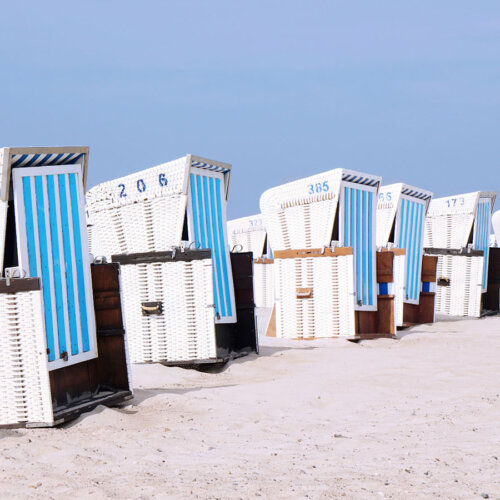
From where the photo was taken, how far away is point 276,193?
1221cm

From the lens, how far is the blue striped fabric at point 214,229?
9133 mm

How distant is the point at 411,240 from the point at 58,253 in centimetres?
982

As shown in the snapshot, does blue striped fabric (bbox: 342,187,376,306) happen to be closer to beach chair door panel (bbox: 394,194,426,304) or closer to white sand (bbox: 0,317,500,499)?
beach chair door panel (bbox: 394,194,426,304)

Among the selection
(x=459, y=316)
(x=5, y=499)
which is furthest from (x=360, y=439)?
(x=459, y=316)

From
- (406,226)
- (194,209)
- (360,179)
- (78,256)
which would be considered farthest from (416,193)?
(78,256)

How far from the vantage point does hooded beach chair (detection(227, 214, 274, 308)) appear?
19828 mm

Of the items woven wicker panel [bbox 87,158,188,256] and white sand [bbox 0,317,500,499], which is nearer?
white sand [bbox 0,317,500,499]

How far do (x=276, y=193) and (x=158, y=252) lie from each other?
3953mm

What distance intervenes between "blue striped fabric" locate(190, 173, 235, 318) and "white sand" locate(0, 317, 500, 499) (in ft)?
4.28

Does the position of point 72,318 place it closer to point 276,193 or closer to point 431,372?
point 431,372

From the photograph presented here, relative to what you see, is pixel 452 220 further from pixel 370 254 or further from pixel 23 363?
pixel 23 363

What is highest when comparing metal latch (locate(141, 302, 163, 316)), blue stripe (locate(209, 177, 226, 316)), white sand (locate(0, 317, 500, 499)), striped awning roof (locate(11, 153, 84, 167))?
striped awning roof (locate(11, 153, 84, 167))

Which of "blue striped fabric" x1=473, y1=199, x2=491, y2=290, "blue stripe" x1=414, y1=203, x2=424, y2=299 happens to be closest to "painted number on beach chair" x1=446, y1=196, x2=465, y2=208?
"blue striped fabric" x1=473, y1=199, x2=491, y2=290

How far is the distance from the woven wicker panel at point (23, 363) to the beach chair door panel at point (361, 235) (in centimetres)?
680
